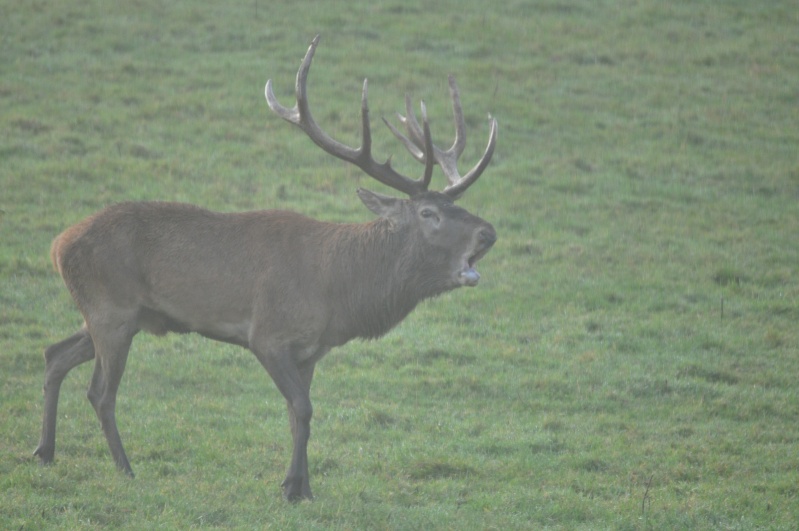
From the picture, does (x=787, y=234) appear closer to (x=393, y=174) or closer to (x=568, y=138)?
(x=568, y=138)

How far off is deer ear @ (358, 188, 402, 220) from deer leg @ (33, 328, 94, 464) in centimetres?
233

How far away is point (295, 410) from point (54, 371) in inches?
75.8

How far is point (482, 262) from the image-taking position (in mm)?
13969

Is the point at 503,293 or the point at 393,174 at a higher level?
the point at 393,174

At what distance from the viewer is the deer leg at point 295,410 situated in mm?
8008

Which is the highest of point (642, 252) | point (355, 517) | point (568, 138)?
point (568, 138)

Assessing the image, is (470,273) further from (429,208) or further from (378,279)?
(378,279)

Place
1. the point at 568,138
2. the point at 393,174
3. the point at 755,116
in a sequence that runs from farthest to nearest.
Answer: the point at 755,116, the point at 568,138, the point at 393,174

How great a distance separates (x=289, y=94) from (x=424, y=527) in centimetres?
1100

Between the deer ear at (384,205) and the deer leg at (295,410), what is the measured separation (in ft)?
4.21

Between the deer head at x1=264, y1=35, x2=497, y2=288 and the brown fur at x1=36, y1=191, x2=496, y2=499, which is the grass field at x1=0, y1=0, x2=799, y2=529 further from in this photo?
the deer head at x1=264, y1=35, x2=497, y2=288

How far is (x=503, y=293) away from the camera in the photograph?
13148 millimetres

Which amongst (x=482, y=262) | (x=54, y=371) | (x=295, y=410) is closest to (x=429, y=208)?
(x=295, y=410)

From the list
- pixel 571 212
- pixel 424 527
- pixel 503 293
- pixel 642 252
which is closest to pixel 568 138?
pixel 571 212
